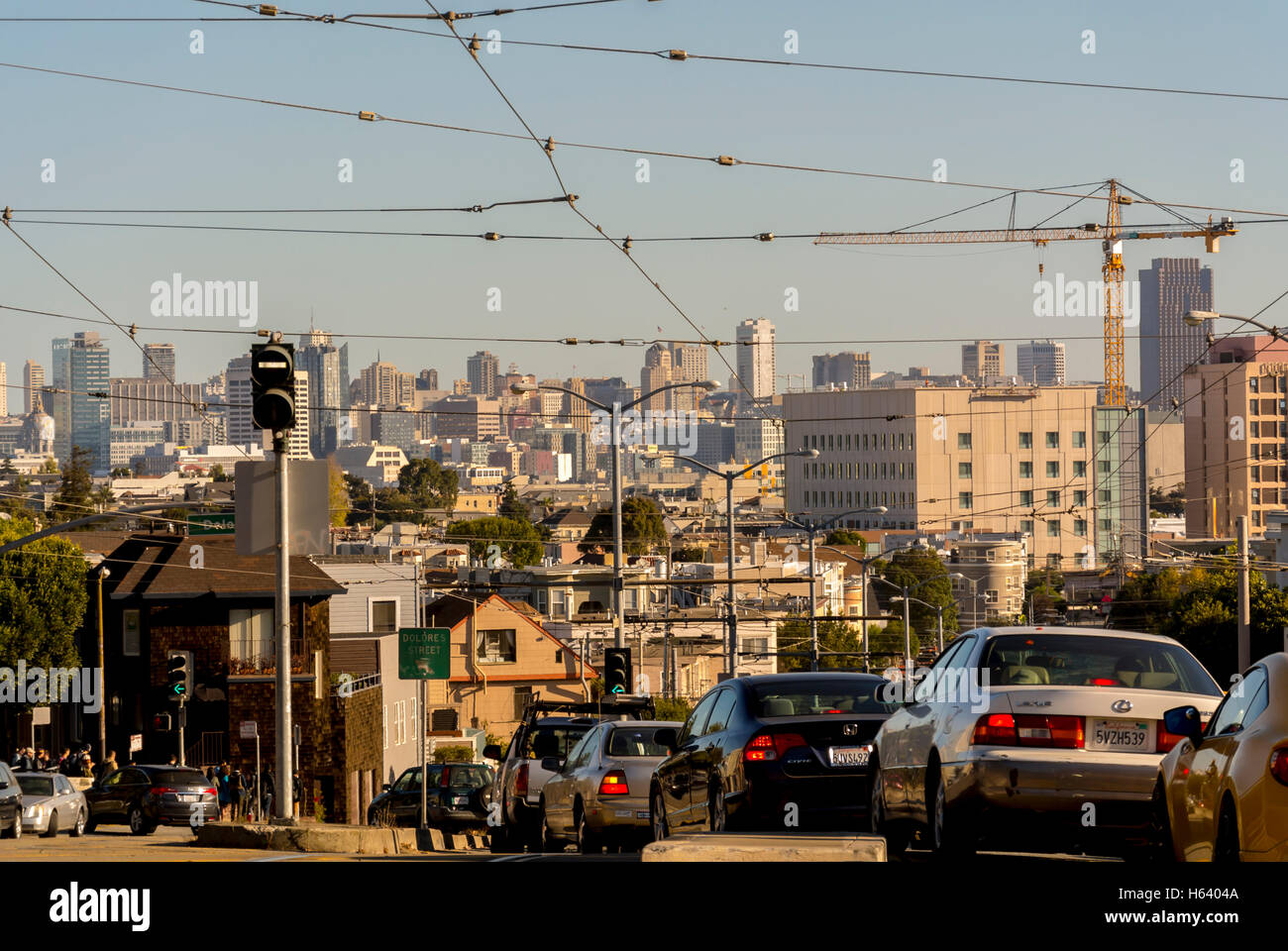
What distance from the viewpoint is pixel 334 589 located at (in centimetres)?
5316

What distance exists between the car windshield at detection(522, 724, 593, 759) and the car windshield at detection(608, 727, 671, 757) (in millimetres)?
5762

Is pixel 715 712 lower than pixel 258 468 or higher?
lower

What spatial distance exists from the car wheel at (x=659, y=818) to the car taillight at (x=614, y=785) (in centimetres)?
90

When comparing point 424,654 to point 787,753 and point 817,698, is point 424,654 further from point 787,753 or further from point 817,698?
point 787,753

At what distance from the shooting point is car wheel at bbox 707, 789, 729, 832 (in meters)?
14.7

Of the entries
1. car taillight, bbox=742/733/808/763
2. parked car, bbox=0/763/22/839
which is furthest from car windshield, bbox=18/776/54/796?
car taillight, bbox=742/733/808/763

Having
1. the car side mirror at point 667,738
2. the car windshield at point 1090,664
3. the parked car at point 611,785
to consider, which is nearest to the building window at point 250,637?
the parked car at point 611,785

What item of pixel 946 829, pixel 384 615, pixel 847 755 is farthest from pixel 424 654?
pixel 384 615

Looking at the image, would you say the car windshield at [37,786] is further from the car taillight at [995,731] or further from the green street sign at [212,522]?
the car taillight at [995,731]

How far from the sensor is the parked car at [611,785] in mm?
18188

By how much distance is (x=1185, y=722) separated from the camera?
428 inches
